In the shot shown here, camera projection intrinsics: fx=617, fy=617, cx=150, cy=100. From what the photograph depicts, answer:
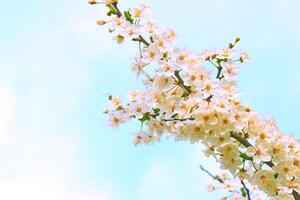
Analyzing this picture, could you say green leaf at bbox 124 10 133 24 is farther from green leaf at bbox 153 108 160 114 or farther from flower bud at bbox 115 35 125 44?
green leaf at bbox 153 108 160 114

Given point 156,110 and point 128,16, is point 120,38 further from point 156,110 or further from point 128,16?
point 156,110

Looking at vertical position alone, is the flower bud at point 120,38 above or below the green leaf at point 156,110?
above

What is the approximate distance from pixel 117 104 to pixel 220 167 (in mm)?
865

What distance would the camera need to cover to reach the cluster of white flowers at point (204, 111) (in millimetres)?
4125

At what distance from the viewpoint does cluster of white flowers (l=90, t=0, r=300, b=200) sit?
4.12 metres

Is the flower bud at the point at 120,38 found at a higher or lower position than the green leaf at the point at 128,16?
lower

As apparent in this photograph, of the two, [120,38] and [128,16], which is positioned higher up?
[128,16]

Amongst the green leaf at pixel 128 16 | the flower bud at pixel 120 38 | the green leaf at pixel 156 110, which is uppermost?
the green leaf at pixel 128 16

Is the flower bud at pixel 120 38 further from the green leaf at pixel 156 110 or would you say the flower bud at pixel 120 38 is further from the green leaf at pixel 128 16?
the green leaf at pixel 156 110

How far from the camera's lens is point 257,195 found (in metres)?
6.21

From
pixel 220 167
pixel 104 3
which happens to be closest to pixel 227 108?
pixel 220 167

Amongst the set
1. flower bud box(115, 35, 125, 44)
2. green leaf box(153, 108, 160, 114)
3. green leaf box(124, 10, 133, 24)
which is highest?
green leaf box(124, 10, 133, 24)

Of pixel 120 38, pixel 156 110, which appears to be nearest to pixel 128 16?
pixel 120 38

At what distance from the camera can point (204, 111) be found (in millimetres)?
4023
